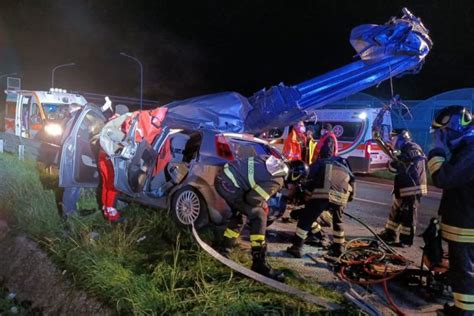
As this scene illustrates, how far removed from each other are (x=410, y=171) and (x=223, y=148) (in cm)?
267

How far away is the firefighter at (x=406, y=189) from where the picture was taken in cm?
584

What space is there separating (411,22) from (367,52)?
609 millimetres

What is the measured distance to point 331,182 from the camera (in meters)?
4.98

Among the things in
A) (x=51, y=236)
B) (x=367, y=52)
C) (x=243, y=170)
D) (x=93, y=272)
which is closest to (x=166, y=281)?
(x=93, y=272)

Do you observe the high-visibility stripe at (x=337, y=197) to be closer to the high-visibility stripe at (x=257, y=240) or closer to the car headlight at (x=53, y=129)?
the high-visibility stripe at (x=257, y=240)

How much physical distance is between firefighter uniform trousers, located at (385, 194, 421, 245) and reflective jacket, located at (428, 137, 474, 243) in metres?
2.50

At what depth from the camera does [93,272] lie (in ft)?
13.5

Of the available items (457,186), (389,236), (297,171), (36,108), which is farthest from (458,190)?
(36,108)

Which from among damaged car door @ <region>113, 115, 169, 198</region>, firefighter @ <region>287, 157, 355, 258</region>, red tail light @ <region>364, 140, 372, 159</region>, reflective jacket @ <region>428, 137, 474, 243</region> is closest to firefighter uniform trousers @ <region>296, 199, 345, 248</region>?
firefighter @ <region>287, 157, 355, 258</region>

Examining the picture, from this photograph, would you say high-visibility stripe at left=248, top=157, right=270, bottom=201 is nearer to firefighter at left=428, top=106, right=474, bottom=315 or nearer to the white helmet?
the white helmet

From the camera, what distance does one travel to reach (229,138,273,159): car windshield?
5039mm

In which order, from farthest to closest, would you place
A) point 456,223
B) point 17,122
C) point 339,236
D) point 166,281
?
point 17,122 → point 339,236 → point 166,281 → point 456,223

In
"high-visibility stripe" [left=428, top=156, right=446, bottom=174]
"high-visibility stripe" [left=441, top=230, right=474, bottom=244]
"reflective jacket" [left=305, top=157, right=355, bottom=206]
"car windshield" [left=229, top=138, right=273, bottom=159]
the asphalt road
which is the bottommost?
the asphalt road

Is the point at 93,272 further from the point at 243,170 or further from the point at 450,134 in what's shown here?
the point at 450,134
